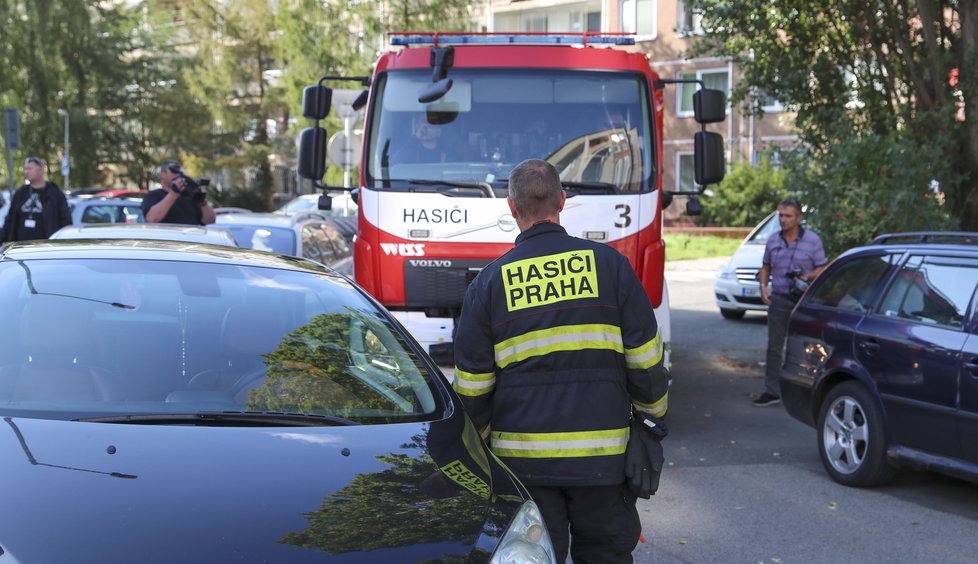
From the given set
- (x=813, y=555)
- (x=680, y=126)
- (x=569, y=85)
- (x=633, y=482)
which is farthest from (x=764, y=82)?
(x=680, y=126)

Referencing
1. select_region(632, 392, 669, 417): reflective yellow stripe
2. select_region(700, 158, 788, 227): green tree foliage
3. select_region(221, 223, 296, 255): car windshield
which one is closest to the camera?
select_region(632, 392, 669, 417): reflective yellow stripe

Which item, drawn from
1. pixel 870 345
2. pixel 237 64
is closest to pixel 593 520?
pixel 870 345

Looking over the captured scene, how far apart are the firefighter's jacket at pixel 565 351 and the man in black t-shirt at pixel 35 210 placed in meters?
8.54

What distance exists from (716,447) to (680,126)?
117ft

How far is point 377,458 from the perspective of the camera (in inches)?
134

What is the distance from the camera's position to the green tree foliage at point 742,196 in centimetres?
3591

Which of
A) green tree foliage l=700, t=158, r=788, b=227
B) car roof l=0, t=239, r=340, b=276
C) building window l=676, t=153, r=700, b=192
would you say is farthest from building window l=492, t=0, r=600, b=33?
car roof l=0, t=239, r=340, b=276

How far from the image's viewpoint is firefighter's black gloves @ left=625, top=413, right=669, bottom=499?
12.1 ft

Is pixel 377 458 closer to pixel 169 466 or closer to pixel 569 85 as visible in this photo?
pixel 169 466

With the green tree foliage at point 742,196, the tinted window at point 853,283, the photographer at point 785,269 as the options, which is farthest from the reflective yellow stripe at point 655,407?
the green tree foliage at point 742,196

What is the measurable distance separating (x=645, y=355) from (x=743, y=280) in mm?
12213

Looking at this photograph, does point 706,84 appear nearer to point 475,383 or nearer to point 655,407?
point 655,407

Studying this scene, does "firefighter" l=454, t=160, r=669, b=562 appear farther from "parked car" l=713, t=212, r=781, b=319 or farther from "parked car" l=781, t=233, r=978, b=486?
"parked car" l=713, t=212, r=781, b=319

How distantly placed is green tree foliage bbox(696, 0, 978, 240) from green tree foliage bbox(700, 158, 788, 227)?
22.8 m
